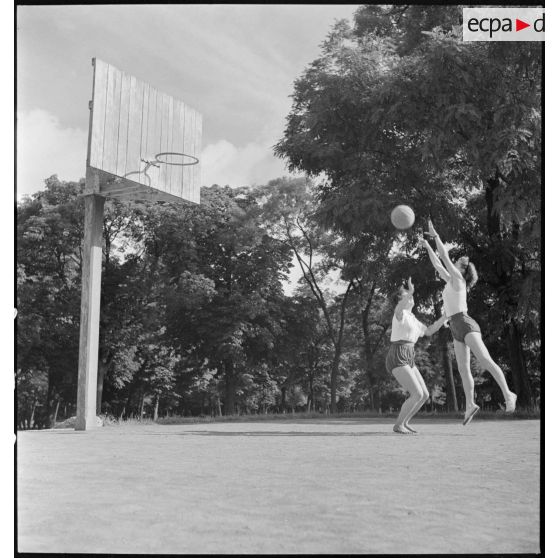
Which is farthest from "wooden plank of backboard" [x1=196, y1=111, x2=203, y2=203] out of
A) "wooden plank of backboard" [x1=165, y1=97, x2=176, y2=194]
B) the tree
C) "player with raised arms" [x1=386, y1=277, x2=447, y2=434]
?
"player with raised arms" [x1=386, y1=277, x2=447, y2=434]

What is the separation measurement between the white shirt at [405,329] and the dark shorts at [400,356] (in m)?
0.08

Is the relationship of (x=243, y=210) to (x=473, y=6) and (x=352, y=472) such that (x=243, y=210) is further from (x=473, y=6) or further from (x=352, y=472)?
(x=352, y=472)

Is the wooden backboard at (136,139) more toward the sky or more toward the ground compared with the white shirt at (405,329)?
more toward the sky

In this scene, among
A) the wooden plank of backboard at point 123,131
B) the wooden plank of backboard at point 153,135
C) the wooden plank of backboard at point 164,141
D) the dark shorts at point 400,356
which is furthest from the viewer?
the wooden plank of backboard at point 164,141

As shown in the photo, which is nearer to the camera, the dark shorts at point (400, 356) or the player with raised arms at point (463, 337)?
the player with raised arms at point (463, 337)

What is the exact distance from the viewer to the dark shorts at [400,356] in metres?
8.02

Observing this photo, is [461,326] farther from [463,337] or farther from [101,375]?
[101,375]

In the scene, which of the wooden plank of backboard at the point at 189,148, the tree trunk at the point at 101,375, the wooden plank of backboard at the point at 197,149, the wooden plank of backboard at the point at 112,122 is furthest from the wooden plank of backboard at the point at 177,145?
the tree trunk at the point at 101,375

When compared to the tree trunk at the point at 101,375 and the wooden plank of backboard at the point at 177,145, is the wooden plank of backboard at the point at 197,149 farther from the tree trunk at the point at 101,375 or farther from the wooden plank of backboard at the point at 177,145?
the tree trunk at the point at 101,375

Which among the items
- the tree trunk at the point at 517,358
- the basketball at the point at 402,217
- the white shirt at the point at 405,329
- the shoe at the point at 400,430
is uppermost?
the basketball at the point at 402,217

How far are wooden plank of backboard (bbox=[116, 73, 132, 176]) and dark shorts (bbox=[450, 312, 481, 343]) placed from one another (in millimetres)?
5357

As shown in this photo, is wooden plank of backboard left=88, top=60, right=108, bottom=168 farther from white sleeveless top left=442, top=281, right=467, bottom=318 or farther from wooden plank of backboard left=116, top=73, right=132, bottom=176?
white sleeveless top left=442, top=281, right=467, bottom=318

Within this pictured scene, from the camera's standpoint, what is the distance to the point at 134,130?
9.98 meters

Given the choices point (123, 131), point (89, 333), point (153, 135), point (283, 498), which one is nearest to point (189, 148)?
point (153, 135)
